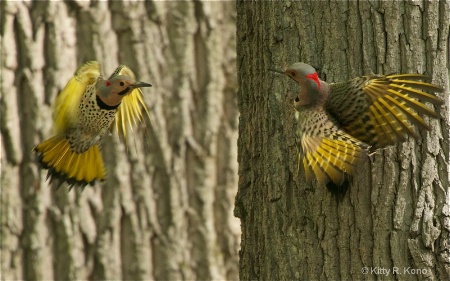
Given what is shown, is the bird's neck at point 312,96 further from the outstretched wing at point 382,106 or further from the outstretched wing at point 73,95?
the outstretched wing at point 73,95

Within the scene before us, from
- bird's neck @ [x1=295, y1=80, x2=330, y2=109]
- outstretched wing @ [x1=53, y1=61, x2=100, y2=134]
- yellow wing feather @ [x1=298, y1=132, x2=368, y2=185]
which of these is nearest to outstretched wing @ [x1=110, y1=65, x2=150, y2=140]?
outstretched wing @ [x1=53, y1=61, x2=100, y2=134]

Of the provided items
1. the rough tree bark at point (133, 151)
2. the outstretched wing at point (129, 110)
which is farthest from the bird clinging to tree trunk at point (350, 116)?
the rough tree bark at point (133, 151)

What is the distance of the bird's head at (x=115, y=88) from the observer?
3566 millimetres

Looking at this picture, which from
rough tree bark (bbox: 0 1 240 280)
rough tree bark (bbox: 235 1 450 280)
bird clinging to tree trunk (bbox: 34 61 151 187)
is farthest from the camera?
rough tree bark (bbox: 0 1 240 280)

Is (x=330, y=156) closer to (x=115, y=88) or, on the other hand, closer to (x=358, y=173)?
(x=358, y=173)

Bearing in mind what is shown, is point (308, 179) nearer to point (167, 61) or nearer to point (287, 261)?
point (287, 261)

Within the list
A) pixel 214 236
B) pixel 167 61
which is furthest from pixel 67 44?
pixel 214 236

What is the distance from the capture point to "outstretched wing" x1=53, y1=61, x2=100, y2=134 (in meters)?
3.82

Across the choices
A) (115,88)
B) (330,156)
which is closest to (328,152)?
(330,156)

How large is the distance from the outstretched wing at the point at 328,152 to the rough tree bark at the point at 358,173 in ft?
0.38

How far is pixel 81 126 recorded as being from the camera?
3.87 meters

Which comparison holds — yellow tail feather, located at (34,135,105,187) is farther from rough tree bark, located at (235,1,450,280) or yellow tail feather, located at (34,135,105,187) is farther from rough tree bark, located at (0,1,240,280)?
rough tree bark, located at (0,1,240,280)

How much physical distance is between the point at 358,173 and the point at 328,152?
0.56 feet

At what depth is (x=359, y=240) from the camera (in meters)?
3.17
